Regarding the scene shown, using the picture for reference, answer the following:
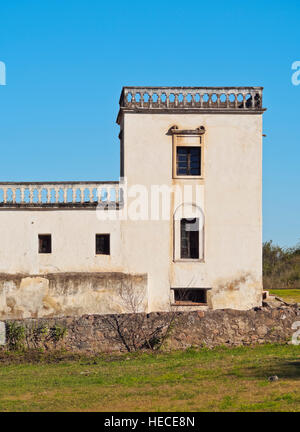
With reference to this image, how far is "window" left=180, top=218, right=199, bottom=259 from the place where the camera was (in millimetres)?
23156

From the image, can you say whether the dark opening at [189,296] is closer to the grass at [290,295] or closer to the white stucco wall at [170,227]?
the white stucco wall at [170,227]

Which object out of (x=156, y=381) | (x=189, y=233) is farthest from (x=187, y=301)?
(x=156, y=381)

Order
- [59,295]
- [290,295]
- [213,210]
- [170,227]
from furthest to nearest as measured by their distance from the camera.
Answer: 1. [290,295]
2. [213,210]
3. [170,227]
4. [59,295]

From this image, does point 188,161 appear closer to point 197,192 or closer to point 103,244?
point 197,192

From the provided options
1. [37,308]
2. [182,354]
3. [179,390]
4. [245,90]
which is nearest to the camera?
[179,390]

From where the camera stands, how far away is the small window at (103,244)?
2278cm

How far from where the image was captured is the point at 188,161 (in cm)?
2328

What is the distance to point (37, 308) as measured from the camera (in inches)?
861

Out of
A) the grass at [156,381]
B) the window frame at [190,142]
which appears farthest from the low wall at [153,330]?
the window frame at [190,142]

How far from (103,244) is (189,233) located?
3.20 m
